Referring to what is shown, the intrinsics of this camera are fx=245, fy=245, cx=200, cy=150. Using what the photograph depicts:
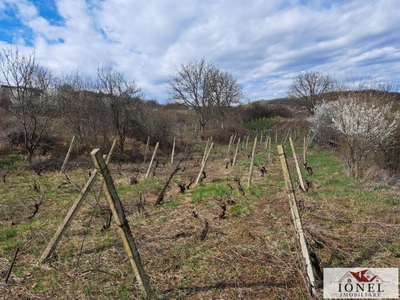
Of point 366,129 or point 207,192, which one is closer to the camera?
point 207,192

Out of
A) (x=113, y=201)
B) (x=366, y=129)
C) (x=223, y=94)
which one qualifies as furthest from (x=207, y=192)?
(x=223, y=94)

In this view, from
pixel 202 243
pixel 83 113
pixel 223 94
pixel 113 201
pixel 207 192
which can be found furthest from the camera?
pixel 223 94

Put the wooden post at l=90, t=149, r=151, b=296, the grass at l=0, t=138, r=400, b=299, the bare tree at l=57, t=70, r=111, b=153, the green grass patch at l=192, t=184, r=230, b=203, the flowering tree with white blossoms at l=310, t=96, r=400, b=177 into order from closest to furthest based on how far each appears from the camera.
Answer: the wooden post at l=90, t=149, r=151, b=296
the grass at l=0, t=138, r=400, b=299
the green grass patch at l=192, t=184, r=230, b=203
the flowering tree with white blossoms at l=310, t=96, r=400, b=177
the bare tree at l=57, t=70, r=111, b=153

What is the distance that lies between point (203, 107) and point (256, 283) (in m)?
35.2

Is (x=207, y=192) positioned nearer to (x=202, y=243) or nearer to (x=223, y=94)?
(x=202, y=243)

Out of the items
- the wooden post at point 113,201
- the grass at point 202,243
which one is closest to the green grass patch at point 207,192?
the grass at point 202,243

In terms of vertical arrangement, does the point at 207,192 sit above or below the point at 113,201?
below

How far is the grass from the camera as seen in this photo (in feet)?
9.99

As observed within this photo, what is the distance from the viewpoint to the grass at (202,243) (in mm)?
3045

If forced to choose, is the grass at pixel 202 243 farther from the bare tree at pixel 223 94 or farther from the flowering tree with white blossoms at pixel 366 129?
the bare tree at pixel 223 94

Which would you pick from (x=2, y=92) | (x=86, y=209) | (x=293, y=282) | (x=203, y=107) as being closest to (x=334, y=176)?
(x=293, y=282)

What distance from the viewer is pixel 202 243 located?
4141 millimetres

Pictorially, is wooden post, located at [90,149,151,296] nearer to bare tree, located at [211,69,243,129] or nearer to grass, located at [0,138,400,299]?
grass, located at [0,138,400,299]

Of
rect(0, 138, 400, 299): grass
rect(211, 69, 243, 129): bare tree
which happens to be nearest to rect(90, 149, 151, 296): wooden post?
rect(0, 138, 400, 299): grass
